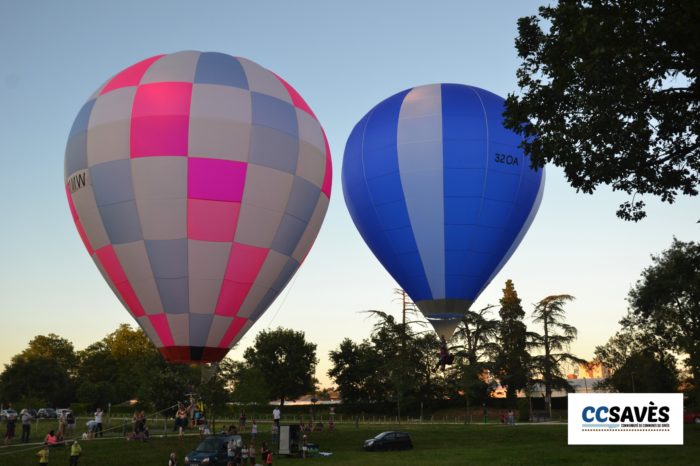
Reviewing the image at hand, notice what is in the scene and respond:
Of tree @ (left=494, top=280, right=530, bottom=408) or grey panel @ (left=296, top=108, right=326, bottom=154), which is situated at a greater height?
grey panel @ (left=296, top=108, right=326, bottom=154)

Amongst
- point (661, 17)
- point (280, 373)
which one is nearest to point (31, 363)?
point (280, 373)

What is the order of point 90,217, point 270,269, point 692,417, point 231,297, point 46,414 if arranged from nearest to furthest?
point 231,297, point 90,217, point 270,269, point 692,417, point 46,414

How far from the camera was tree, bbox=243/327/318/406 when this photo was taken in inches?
3618

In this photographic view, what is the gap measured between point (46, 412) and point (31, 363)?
98.0ft

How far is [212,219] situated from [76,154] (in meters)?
6.56

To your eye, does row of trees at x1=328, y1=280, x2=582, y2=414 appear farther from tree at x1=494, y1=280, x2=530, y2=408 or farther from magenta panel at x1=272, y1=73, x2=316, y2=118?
magenta panel at x1=272, y1=73, x2=316, y2=118

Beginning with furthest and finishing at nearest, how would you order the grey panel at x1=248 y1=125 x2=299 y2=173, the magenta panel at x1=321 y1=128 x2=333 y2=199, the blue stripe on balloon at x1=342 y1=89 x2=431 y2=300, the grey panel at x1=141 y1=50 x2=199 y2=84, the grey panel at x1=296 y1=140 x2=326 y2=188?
1. the blue stripe on balloon at x1=342 y1=89 x2=431 y2=300
2. the magenta panel at x1=321 y1=128 x2=333 y2=199
3. the grey panel at x1=296 y1=140 x2=326 y2=188
4. the grey panel at x1=141 y1=50 x2=199 y2=84
5. the grey panel at x1=248 y1=125 x2=299 y2=173

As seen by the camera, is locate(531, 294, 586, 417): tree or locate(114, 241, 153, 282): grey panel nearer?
locate(114, 241, 153, 282): grey panel

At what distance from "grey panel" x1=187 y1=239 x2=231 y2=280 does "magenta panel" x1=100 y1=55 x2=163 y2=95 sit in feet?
23.6

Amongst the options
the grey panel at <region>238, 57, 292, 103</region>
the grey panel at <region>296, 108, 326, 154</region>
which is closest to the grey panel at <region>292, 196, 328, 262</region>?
the grey panel at <region>296, 108, 326, 154</region>

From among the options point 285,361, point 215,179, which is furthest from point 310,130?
point 285,361

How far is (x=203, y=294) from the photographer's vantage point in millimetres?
25672

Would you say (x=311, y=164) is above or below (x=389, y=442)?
above

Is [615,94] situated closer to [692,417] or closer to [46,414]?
[692,417]
